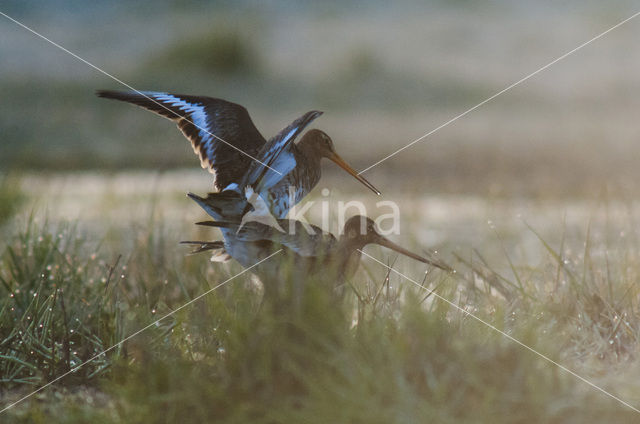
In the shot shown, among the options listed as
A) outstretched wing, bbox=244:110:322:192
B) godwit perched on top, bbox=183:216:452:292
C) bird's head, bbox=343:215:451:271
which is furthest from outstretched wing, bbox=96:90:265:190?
bird's head, bbox=343:215:451:271

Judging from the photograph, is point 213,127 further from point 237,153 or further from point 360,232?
point 360,232

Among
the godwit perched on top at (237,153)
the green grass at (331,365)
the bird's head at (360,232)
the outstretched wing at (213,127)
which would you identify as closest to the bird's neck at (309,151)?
the godwit perched on top at (237,153)

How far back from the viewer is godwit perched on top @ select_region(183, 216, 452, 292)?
11.2ft

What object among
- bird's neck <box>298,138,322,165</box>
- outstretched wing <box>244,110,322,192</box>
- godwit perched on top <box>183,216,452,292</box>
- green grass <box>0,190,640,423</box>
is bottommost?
green grass <box>0,190,640,423</box>

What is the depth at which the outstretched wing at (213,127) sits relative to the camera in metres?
4.01

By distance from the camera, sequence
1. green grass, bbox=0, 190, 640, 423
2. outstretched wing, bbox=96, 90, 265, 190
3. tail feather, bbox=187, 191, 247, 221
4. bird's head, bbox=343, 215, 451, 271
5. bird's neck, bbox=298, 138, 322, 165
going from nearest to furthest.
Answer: green grass, bbox=0, 190, 640, 423, tail feather, bbox=187, 191, 247, 221, bird's head, bbox=343, 215, 451, 271, outstretched wing, bbox=96, 90, 265, 190, bird's neck, bbox=298, 138, 322, 165

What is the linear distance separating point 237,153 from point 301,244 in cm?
83

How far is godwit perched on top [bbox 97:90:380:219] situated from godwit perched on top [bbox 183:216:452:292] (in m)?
0.11

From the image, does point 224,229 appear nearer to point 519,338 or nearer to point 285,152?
point 285,152

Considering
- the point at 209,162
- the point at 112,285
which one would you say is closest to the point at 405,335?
the point at 209,162

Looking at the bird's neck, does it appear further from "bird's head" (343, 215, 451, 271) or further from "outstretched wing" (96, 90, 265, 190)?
"bird's head" (343, 215, 451, 271)

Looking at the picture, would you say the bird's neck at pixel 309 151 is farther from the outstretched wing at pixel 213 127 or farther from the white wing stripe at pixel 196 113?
the white wing stripe at pixel 196 113

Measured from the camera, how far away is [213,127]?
4195mm

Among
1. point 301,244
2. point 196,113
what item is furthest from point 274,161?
point 196,113
